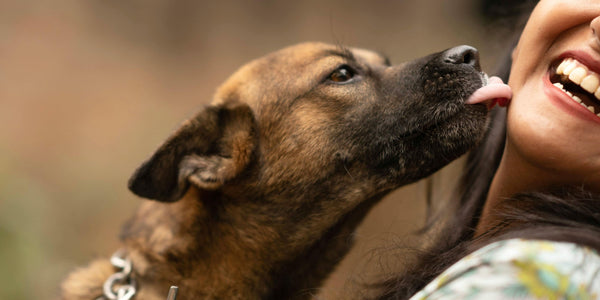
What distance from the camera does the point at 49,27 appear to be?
203 inches

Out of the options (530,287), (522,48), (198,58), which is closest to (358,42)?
(198,58)

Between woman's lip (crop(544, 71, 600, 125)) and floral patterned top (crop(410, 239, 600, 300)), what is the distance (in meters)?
0.49

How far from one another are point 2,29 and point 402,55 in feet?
12.3

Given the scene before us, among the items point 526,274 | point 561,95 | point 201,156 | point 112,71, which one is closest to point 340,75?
point 201,156

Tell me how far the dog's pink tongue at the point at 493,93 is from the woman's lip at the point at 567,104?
0.22 m

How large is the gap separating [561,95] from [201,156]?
1.39 m

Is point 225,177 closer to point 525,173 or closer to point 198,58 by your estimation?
point 525,173

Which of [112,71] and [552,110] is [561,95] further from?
[112,71]

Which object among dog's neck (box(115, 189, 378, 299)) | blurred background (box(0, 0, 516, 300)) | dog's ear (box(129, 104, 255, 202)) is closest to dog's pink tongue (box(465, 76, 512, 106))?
dog's neck (box(115, 189, 378, 299))

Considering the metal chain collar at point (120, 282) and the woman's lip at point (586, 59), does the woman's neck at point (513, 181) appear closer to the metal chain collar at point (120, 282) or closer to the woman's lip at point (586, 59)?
the woman's lip at point (586, 59)

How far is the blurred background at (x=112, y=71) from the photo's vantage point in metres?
4.85

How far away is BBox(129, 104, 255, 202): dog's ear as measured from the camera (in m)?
2.06

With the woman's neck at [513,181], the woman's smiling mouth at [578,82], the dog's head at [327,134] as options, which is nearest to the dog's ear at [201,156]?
the dog's head at [327,134]

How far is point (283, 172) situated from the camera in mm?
2217
